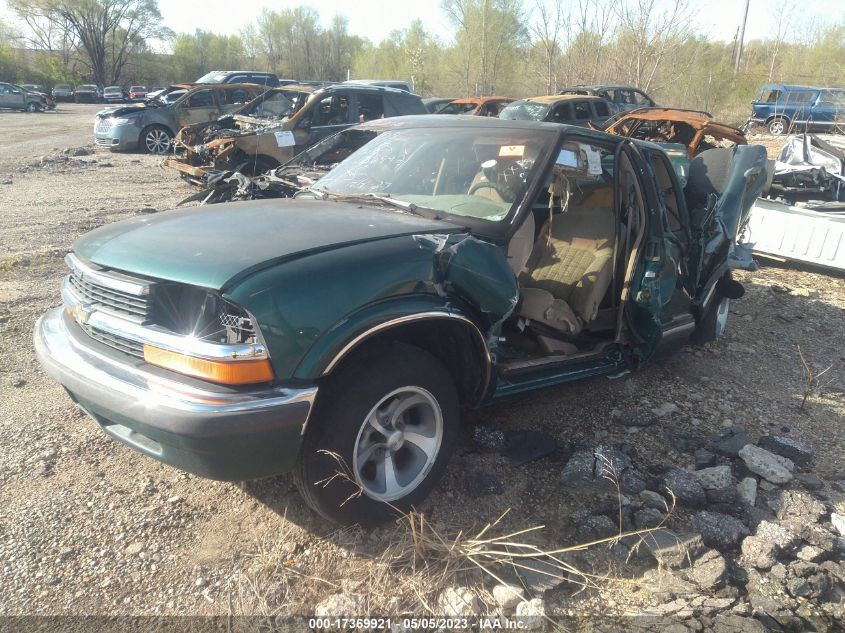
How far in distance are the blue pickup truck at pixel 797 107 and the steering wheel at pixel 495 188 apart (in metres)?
21.8

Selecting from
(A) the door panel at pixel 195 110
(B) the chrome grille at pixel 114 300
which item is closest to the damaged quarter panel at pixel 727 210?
(B) the chrome grille at pixel 114 300

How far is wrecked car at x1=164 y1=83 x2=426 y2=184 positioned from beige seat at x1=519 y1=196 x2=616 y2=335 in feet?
21.1

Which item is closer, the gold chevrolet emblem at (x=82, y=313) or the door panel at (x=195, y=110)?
the gold chevrolet emblem at (x=82, y=313)

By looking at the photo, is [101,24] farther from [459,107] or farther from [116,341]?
[116,341]

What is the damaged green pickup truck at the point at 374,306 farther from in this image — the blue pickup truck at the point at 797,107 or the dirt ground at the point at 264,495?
the blue pickup truck at the point at 797,107

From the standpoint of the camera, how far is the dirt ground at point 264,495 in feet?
7.83

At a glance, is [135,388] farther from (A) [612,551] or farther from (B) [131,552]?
(A) [612,551]

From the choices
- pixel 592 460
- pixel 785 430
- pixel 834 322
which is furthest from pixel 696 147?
pixel 592 460

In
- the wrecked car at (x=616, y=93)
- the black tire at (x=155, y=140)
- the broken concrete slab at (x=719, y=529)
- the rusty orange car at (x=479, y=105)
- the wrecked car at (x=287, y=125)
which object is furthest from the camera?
the wrecked car at (x=616, y=93)

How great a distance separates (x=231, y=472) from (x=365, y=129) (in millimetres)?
2825

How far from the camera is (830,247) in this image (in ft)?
23.6

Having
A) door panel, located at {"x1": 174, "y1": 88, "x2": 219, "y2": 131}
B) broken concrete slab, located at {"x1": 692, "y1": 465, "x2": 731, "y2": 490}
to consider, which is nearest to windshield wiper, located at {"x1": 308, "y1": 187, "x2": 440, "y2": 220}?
broken concrete slab, located at {"x1": 692, "y1": 465, "x2": 731, "y2": 490}

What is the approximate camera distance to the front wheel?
616 inches

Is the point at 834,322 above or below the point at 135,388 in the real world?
below
